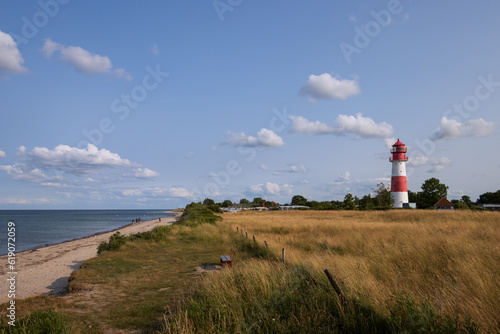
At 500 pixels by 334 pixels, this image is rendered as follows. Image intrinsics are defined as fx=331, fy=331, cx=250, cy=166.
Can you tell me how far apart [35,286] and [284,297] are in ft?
38.6

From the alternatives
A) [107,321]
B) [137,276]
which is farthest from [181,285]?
[107,321]

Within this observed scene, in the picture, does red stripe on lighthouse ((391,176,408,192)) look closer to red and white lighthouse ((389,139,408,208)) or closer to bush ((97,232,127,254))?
red and white lighthouse ((389,139,408,208))

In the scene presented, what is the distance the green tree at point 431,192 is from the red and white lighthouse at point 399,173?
81.9 feet

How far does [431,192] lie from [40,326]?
84006 millimetres

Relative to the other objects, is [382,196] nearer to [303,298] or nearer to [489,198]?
[489,198]

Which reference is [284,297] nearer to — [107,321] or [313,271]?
[313,271]

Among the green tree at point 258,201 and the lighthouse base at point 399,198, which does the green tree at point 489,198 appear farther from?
the green tree at point 258,201

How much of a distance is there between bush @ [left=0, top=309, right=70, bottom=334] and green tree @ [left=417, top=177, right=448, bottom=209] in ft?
262

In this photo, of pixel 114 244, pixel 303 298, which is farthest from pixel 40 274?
pixel 303 298

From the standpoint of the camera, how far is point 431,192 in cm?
7631

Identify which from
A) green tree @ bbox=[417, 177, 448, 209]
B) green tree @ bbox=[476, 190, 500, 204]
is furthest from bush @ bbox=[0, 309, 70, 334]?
green tree @ bbox=[476, 190, 500, 204]

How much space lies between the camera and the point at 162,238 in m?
22.7

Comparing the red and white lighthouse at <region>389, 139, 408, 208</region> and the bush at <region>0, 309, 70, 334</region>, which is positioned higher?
the red and white lighthouse at <region>389, 139, 408, 208</region>

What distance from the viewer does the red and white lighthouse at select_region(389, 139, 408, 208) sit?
52.1 meters
